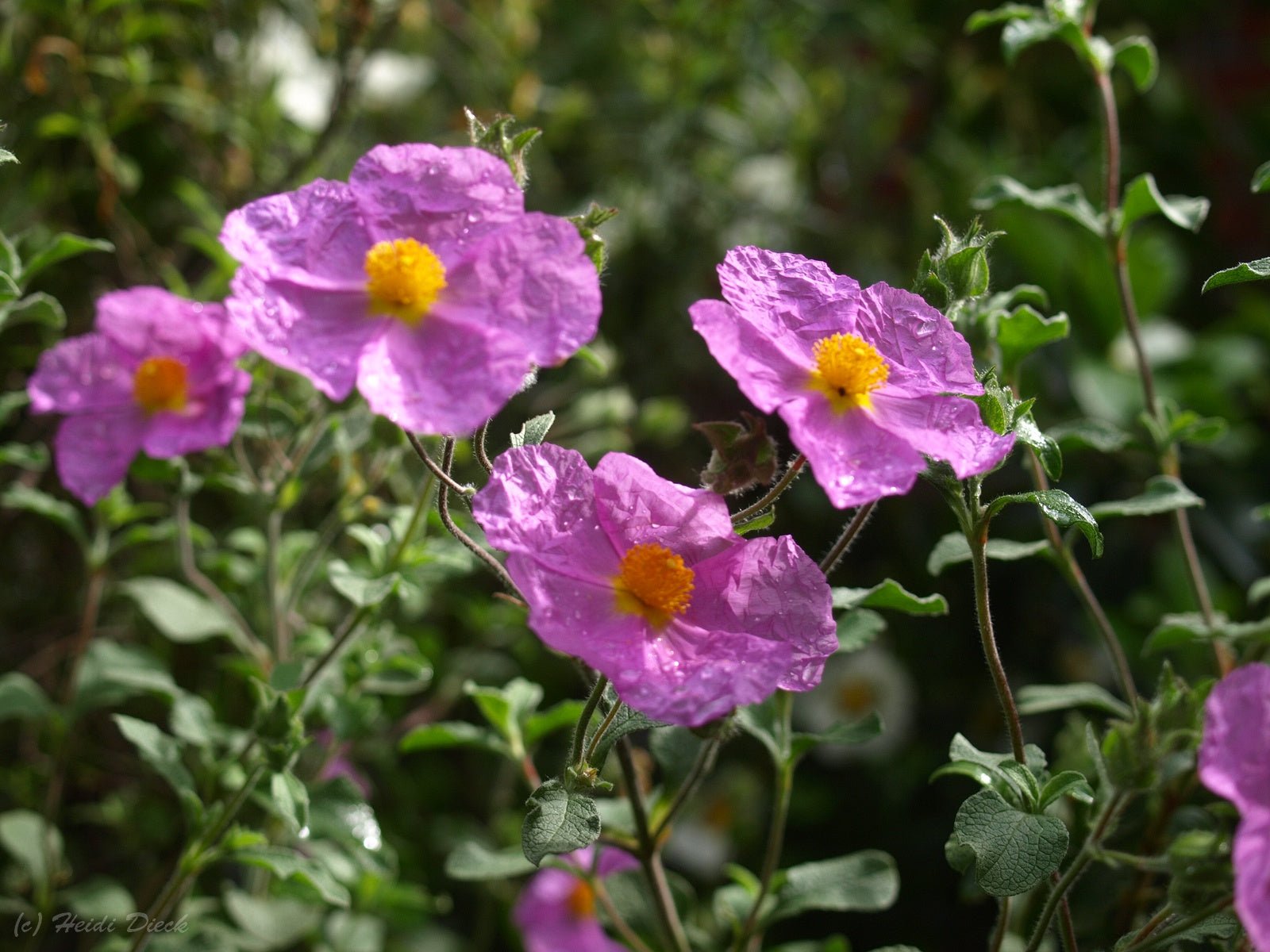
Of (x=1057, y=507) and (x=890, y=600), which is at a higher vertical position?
(x=1057, y=507)

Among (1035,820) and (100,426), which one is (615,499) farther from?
(100,426)

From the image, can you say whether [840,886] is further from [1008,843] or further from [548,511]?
[548,511]

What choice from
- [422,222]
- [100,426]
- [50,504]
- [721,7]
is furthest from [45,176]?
[721,7]

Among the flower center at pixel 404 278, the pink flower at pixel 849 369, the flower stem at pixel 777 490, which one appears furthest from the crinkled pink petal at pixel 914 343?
the flower center at pixel 404 278

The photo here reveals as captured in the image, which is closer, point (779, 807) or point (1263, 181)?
point (1263, 181)

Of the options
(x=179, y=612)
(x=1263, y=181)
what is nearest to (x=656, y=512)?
(x=1263, y=181)
